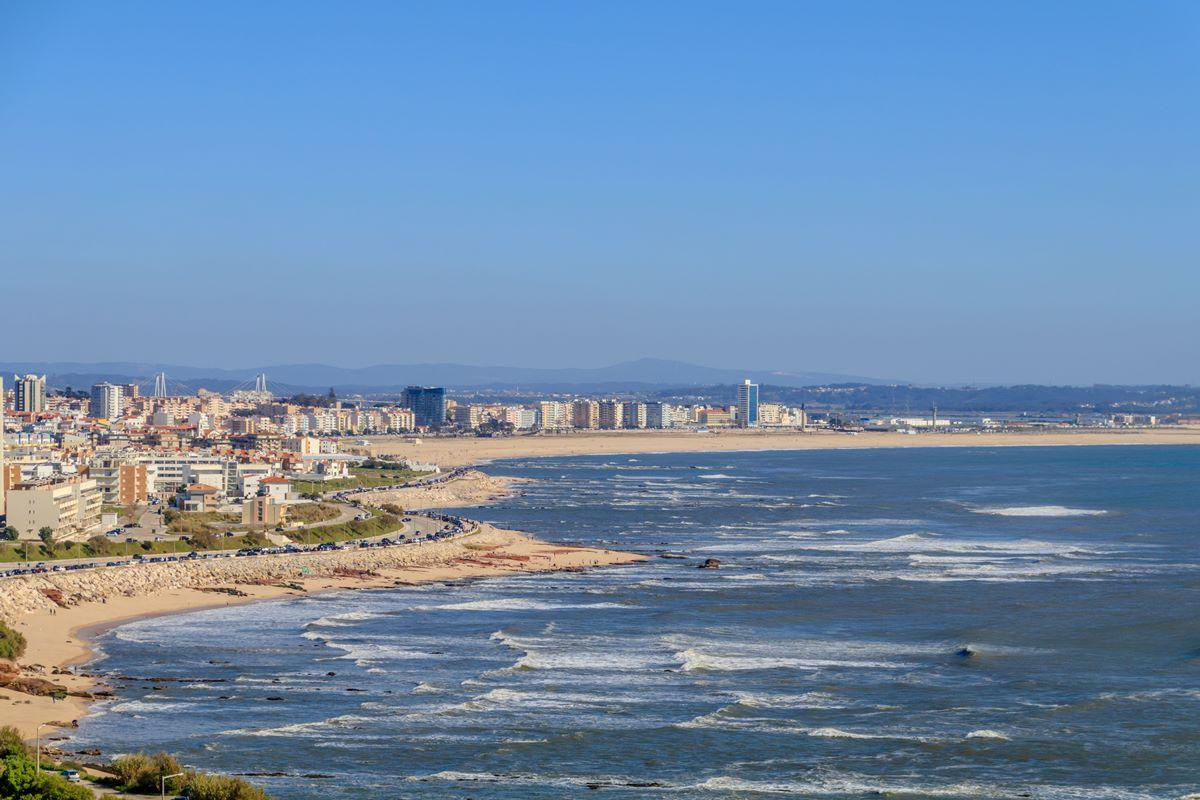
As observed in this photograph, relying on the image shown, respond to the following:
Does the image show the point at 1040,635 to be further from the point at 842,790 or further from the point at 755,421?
the point at 755,421

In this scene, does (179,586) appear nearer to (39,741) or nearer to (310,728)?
(310,728)

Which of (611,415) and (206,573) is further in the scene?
(611,415)

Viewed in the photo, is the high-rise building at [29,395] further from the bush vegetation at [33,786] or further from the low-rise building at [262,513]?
the bush vegetation at [33,786]

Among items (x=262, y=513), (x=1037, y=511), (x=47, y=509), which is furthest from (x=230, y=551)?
(x=1037, y=511)

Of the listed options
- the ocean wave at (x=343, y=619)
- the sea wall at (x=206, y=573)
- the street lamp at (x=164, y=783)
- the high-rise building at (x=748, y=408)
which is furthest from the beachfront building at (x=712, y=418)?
the street lamp at (x=164, y=783)

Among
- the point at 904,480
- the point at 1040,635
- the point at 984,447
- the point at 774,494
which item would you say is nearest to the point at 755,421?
the point at 984,447
